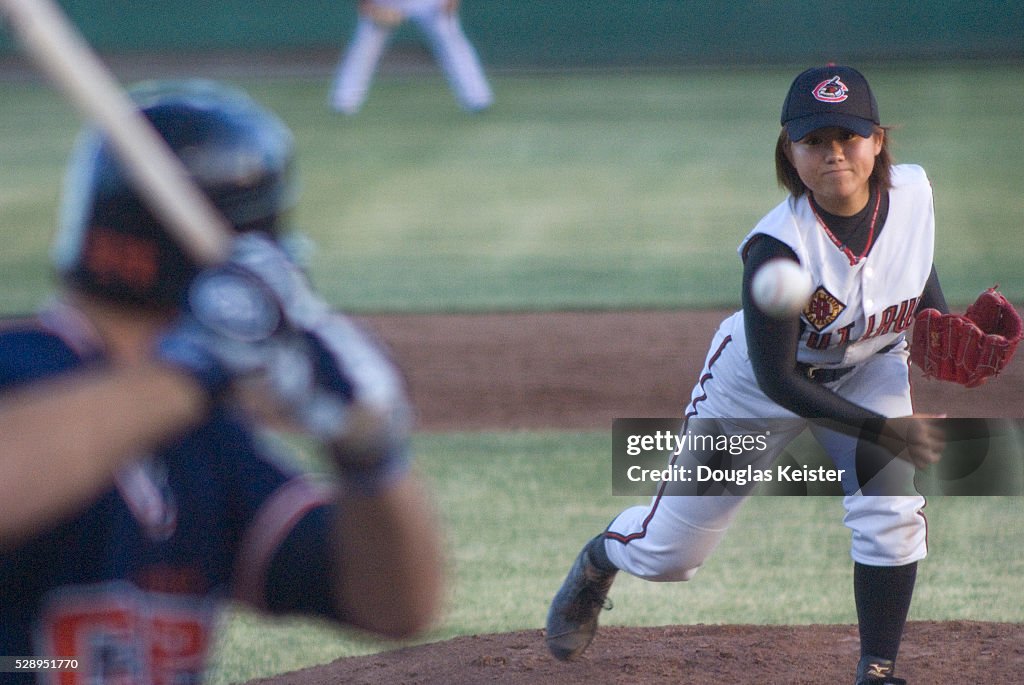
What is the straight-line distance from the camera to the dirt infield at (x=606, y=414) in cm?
369

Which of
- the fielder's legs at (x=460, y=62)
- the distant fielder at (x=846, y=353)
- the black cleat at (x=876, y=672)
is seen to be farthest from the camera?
the fielder's legs at (x=460, y=62)

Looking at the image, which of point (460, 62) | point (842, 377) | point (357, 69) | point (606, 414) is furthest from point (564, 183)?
point (842, 377)

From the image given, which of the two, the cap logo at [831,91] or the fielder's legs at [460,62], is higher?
the fielder's legs at [460,62]

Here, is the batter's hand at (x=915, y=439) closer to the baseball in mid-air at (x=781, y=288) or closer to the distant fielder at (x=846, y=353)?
the distant fielder at (x=846, y=353)

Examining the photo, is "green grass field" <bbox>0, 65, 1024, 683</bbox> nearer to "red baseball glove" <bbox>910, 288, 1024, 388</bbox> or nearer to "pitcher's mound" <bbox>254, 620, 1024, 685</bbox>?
"pitcher's mound" <bbox>254, 620, 1024, 685</bbox>

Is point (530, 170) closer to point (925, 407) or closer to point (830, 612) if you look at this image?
point (925, 407)

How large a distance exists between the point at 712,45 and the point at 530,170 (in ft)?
27.0

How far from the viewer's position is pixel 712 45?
64.6 feet

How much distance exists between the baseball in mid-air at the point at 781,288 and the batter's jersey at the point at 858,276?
8.7 inches

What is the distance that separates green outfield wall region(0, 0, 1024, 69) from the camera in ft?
63.0

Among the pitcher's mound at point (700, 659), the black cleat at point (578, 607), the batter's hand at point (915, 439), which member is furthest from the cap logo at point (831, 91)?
the pitcher's mound at point (700, 659)

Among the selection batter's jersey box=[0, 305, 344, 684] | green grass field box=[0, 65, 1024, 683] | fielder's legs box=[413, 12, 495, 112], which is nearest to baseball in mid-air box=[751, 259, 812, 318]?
green grass field box=[0, 65, 1024, 683]

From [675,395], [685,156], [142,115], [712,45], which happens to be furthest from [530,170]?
[142,115]

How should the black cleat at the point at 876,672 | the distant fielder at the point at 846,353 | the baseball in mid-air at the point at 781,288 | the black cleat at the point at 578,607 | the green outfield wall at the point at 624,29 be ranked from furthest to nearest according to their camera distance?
1. the green outfield wall at the point at 624,29
2. the black cleat at the point at 578,607
3. the black cleat at the point at 876,672
4. the distant fielder at the point at 846,353
5. the baseball in mid-air at the point at 781,288
